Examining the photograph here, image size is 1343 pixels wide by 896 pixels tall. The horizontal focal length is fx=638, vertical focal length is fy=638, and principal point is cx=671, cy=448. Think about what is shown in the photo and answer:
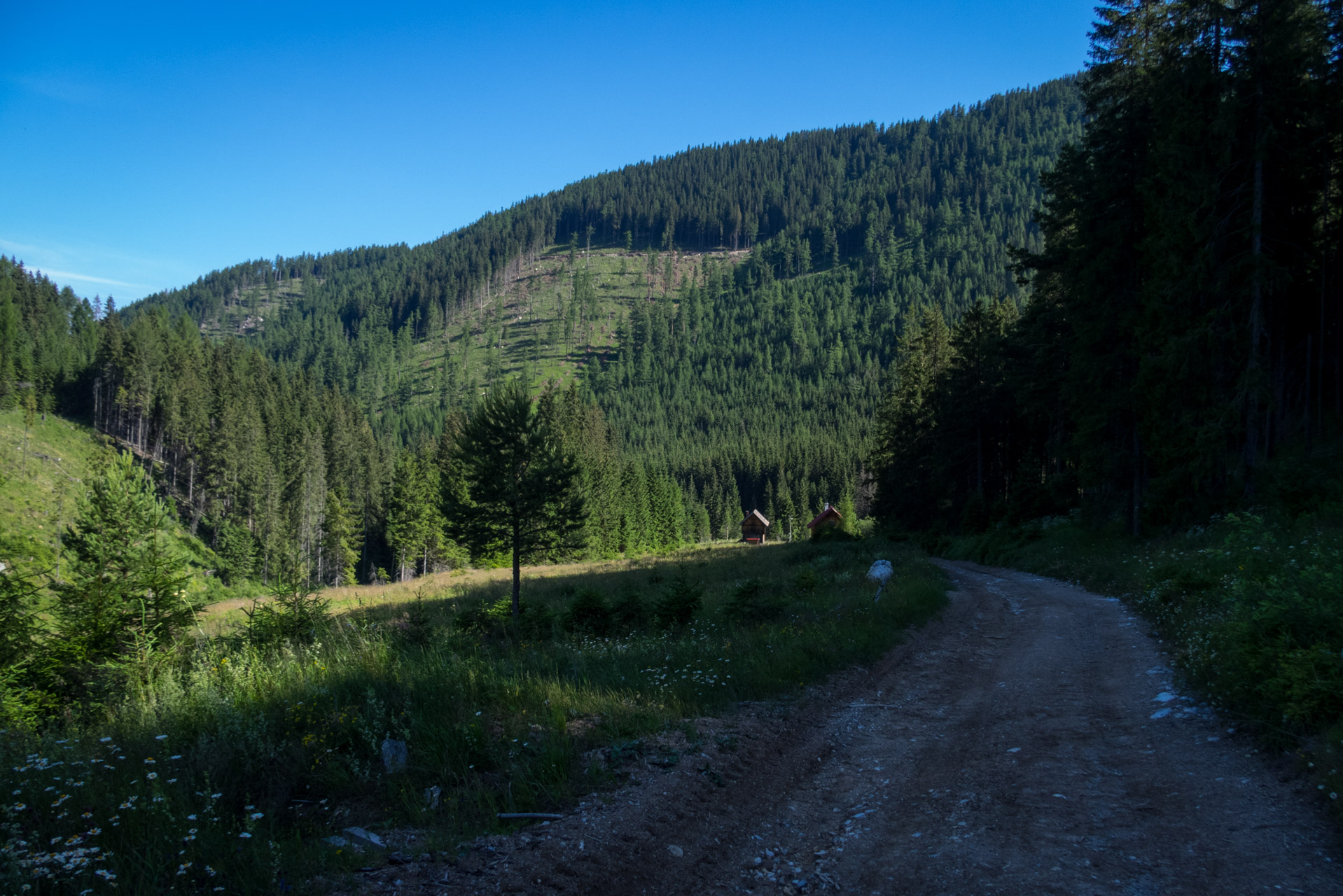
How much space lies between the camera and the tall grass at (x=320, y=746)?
393 centimetres

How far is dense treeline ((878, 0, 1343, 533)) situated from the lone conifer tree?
19.9m

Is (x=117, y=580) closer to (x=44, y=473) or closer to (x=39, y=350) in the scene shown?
(x=44, y=473)

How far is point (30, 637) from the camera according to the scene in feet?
25.4

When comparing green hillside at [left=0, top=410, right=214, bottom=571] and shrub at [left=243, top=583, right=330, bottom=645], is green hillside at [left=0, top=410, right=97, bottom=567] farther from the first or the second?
shrub at [left=243, top=583, right=330, bottom=645]

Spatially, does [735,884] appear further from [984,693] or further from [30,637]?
[30,637]

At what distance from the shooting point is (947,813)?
495 centimetres

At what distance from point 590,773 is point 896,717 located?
4.06 meters

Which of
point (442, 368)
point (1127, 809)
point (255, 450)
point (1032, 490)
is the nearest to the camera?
point (1127, 809)

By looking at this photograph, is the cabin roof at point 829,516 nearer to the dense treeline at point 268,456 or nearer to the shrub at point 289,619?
the dense treeline at point 268,456

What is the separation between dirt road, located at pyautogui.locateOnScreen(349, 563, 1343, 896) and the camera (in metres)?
3.98

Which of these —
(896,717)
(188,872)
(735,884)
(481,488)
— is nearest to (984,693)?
(896,717)

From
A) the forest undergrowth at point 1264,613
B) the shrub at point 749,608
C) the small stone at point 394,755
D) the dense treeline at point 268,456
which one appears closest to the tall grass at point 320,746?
the small stone at point 394,755

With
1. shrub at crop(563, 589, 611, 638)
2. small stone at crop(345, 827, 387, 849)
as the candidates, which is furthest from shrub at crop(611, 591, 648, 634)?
small stone at crop(345, 827, 387, 849)

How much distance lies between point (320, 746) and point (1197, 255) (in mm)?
23686
